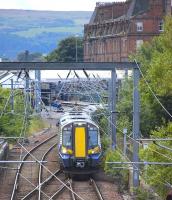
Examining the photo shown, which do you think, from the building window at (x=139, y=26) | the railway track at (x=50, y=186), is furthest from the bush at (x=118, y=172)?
the building window at (x=139, y=26)

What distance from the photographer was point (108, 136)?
34.6m

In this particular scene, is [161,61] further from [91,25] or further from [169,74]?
[91,25]

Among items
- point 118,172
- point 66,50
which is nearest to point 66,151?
point 118,172

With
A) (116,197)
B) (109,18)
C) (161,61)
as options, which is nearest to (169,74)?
(161,61)

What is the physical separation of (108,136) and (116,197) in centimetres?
869

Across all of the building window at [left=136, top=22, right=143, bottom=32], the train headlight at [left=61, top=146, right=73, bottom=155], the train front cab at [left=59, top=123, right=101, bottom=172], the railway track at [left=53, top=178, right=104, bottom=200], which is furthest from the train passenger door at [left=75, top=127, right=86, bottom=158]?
the building window at [left=136, top=22, right=143, bottom=32]

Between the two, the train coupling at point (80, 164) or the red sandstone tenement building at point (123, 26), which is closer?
the train coupling at point (80, 164)

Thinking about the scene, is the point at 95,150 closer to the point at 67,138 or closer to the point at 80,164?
the point at 80,164

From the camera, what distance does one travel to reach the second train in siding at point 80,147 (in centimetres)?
3047

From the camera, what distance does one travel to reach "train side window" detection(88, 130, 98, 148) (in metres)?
30.7

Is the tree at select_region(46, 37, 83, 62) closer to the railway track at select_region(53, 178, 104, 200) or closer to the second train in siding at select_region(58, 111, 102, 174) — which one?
the second train in siding at select_region(58, 111, 102, 174)

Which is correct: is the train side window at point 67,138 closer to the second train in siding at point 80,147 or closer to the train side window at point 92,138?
the second train in siding at point 80,147

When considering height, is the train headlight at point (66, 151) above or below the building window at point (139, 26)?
below

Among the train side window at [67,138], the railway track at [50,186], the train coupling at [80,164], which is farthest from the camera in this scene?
the train side window at [67,138]
